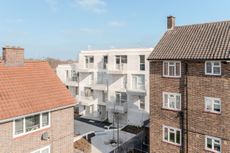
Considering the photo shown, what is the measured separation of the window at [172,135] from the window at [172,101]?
1719 mm

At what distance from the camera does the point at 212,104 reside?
15.1 meters

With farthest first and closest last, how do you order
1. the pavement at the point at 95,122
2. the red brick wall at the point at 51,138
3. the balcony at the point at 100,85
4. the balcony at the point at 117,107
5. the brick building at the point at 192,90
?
the balcony at the point at 100,85, the pavement at the point at 95,122, the balcony at the point at 117,107, the brick building at the point at 192,90, the red brick wall at the point at 51,138

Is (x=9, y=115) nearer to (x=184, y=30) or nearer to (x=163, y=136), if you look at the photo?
(x=163, y=136)

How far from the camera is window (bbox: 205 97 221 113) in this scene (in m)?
14.8

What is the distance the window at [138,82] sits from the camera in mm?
30147

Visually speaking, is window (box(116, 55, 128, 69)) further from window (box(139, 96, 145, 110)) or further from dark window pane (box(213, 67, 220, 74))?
dark window pane (box(213, 67, 220, 74))

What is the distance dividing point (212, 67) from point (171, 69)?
3192 mm

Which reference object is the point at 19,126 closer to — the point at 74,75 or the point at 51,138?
the point at 51,138

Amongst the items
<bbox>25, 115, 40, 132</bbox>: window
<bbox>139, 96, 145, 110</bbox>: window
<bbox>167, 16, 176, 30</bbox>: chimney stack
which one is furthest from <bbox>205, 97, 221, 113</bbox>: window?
<bbox>139, 96, 145, 110</bbox>: window

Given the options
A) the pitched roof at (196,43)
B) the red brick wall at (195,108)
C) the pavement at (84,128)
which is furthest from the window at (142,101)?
the pitched roof at (196,43)

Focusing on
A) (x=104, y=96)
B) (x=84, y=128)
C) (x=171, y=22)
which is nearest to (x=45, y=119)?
(x=171, y=22)

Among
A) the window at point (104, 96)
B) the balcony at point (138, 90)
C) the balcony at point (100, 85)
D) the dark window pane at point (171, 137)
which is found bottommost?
the dark window pane at point (171, 137)

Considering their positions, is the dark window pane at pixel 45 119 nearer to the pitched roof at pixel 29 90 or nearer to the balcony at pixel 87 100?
the pitched roof at pixel 29 90

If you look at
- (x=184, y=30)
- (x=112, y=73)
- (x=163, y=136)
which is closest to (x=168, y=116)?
(x=163, y=136)
